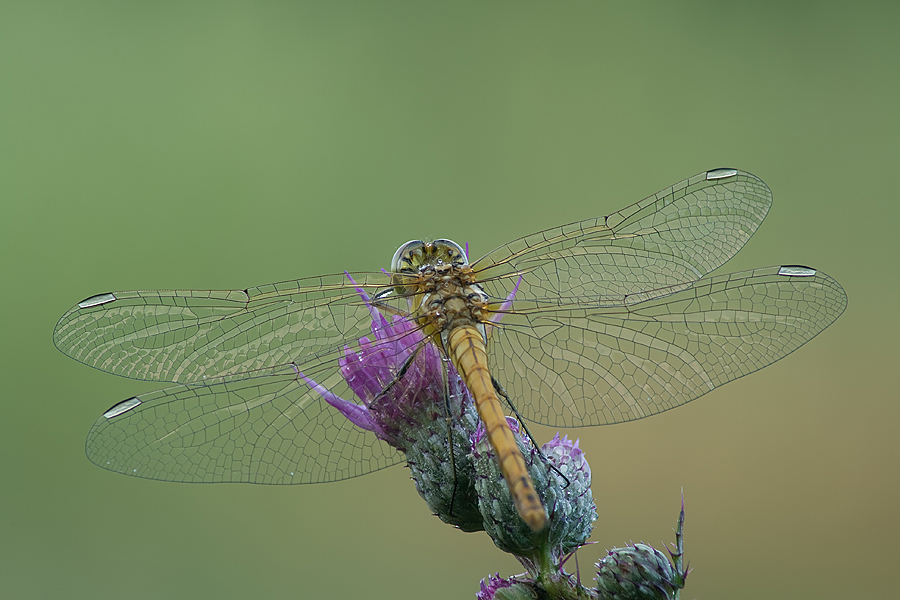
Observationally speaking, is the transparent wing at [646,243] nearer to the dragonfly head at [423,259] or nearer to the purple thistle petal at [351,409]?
the dragonfly head at [423,259]

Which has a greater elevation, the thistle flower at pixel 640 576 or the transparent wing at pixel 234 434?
the transparent wing at pixel 234 434

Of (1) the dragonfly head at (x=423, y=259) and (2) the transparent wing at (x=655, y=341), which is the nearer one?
(2) the transparent wing at (x=655, y=341)

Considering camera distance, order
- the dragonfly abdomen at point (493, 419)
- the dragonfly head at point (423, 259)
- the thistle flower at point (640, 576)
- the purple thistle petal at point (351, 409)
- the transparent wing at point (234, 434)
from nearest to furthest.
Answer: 1. the dragonfly abdomen at point (493, 419)
2. the thistle flower at point (640, 576)
3. the transparent wing at point (234, 434)
4. the purple thistle petal at point (351, 409)
5. the dragonfly head at point (423, 259)

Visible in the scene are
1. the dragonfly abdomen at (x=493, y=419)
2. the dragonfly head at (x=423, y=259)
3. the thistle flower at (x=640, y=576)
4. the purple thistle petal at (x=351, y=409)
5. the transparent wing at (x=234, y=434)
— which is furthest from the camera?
the dragonfly head at (x=423, y=259)

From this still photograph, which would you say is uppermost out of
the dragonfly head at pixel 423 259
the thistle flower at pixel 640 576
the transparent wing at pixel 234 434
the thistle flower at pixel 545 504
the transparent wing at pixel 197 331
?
the dragonfly head at pixel 423 259

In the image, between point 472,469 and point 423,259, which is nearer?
point 472,469

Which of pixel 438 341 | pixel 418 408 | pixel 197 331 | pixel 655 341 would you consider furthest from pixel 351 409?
pixel 655 341

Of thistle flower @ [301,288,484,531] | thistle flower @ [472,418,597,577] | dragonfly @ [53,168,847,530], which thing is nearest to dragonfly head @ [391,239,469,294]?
dragonfly @ [53,168,847,530]

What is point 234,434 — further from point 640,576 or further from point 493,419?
point 640,576

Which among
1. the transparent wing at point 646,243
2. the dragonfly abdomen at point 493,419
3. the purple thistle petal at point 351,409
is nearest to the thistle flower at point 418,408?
the purple thistle petal at point 351,409
